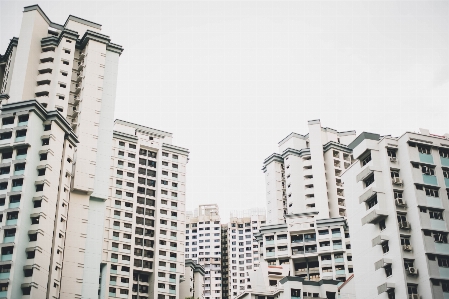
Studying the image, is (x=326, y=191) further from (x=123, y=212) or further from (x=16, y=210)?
(x=16, y=210)

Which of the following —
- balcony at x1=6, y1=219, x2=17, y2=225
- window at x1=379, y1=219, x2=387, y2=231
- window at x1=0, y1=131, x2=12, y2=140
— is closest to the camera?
window at x1=379, y1=219, x2=387, y2=231

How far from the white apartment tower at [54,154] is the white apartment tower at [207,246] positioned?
78.1 metres

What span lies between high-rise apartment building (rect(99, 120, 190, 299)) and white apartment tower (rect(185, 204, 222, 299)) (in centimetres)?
5395

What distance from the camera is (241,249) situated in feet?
509

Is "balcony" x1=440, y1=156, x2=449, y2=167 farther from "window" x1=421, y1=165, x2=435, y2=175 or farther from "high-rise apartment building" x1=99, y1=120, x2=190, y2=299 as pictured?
"high-rise apartment building" x1=99, y1=120, x2=190, y2=299

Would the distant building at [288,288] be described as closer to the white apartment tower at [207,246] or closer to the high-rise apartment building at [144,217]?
the high-rise apartment building at [144,217]

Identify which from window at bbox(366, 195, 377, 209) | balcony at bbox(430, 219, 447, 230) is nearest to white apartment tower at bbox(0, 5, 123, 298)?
window at bbox(366, 195, 377, 209)

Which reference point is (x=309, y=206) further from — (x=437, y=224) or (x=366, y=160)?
(x=437, y=224)

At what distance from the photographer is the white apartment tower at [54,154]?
63.8 meters

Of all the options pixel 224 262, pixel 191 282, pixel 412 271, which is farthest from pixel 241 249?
pixel 412 271

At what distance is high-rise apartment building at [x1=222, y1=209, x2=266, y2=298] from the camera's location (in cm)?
15012

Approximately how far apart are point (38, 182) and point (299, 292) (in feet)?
128

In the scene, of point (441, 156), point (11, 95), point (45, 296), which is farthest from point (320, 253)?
point (11, 95)

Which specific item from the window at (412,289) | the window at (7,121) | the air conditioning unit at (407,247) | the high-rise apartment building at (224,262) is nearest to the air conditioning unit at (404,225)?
the air conditioning unit at (407,247)
